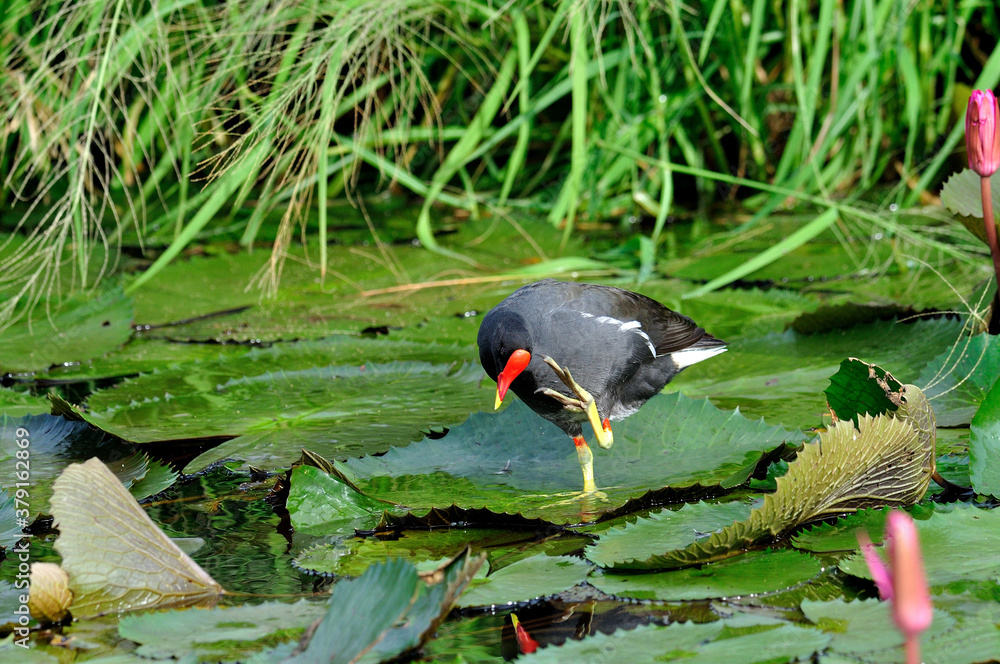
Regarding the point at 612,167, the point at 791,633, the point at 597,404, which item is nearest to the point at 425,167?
the point at 612,167

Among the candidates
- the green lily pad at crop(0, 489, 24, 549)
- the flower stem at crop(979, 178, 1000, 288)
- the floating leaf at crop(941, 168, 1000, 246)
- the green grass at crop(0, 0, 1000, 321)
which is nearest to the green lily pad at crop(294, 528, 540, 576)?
the green lily pad at crop(0, 489, 24, 549)

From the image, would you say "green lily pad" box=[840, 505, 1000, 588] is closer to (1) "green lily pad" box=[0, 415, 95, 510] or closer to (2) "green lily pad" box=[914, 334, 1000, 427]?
(2) "green lily pad" box=[914, 334, 1000, 427]

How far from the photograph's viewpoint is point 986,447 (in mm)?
1062

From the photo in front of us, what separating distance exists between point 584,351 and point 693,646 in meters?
0.64

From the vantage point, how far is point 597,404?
1.37 m

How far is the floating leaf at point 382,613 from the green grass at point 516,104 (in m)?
1.46

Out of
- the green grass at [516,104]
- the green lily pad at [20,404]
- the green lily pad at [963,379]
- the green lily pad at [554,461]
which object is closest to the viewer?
the green lily pad at [554,461]

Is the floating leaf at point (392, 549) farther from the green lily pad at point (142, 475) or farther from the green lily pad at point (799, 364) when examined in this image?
the green lily pad at point (799, 364)

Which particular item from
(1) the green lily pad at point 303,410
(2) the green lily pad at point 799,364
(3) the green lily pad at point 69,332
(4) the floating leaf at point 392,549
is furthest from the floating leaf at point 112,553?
(3) the green lily pad at point 69,332

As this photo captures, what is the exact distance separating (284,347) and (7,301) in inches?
27.7

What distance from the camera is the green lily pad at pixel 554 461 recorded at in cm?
118

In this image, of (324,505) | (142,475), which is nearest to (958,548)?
(324,505)

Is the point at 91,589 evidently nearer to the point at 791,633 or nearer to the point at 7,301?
the point at 791,633

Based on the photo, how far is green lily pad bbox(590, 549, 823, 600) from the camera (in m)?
0.89
